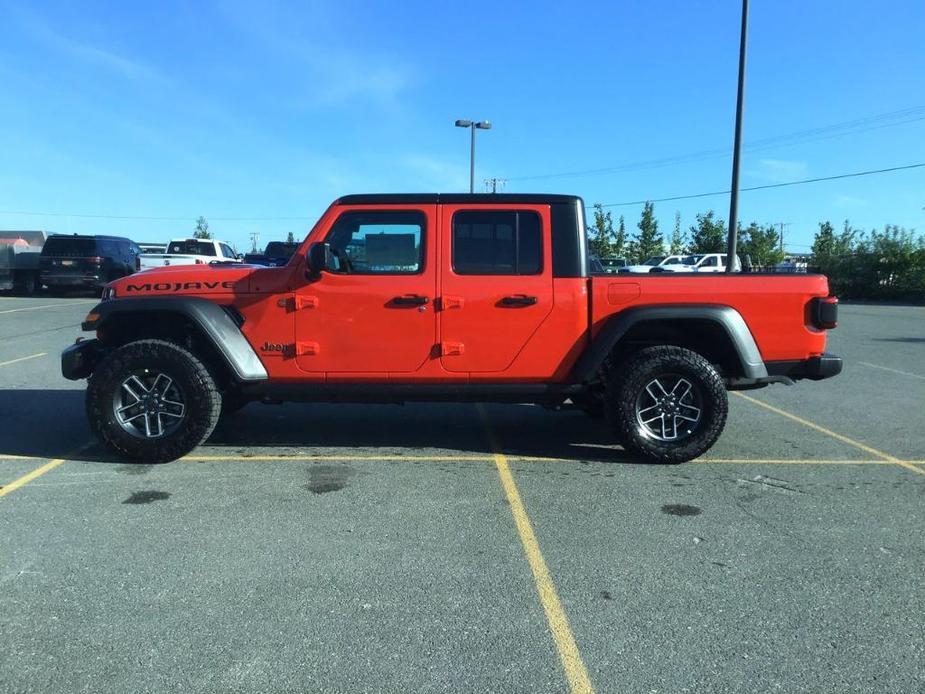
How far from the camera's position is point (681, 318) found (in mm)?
5258

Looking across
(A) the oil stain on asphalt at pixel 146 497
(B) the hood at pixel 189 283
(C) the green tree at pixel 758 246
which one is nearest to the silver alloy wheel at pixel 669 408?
(B) the hood at pixel 189 283

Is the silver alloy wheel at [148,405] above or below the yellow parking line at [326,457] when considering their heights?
above

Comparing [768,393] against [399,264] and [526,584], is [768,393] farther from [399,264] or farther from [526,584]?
[526,584]

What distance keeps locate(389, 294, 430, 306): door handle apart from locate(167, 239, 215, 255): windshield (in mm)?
20083

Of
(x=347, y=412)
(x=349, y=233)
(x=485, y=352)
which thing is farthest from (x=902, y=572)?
(x=347, y=412)

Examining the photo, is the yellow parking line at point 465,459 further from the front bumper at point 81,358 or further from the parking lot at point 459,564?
the front bumper at point 81,358

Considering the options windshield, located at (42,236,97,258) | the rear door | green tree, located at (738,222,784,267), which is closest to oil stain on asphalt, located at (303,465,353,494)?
the rear door

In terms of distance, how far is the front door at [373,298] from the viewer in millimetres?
5324

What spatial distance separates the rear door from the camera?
5328 millimetres

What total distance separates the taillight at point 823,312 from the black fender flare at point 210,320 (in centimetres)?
414

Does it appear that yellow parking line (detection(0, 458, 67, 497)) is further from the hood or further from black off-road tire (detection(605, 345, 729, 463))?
black off-road tire (detection(605, 345, 729, 463))

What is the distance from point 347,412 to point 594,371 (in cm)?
298

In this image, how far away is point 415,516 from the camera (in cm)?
433

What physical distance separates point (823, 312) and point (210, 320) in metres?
4.52
